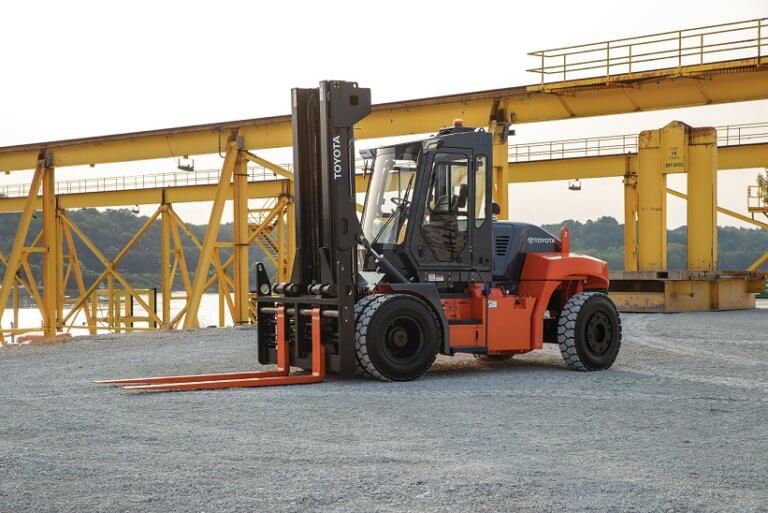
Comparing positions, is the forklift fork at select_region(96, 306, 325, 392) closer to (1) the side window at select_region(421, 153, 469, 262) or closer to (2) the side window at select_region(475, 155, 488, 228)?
(1) the side window at select_region(421, 153, 469, 262)

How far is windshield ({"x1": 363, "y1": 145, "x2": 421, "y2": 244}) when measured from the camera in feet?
34.0

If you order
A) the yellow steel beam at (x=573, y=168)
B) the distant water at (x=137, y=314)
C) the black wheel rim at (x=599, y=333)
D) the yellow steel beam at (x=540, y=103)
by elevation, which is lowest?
the distant water at (x=137, y=314)

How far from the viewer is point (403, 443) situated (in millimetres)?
6668

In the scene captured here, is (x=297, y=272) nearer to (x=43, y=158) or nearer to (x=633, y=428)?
(x=633, y=428)

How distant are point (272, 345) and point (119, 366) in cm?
221

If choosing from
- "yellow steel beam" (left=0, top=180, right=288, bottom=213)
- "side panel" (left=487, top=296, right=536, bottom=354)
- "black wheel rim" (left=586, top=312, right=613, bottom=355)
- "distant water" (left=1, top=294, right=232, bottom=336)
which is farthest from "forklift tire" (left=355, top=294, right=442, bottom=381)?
"distant water" (left=1, top=294, right=232, bottom=336)

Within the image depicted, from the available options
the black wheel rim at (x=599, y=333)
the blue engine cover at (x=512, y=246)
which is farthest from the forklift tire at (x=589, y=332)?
the blue engine cover at (x=512, y=246)

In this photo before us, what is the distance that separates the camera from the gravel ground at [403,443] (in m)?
5.18

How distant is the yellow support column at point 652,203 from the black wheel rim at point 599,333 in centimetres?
1246

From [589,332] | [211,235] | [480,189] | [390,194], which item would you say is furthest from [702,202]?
[390,194]

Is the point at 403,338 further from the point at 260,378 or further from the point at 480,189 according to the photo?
the point at 480,189

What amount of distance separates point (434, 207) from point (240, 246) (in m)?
11.5

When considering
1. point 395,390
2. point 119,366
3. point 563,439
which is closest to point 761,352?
point 395,390

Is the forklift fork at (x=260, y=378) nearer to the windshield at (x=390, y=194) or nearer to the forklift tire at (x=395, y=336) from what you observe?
the forklift tire at (x=395, y=336)
